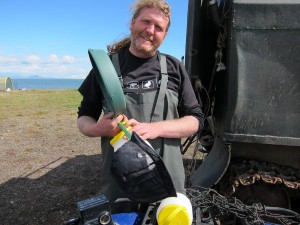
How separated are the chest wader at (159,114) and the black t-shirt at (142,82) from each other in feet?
0.15

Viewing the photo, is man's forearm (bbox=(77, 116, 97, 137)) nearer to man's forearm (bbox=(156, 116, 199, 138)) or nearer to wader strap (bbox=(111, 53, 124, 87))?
wader strap (bbox=(111, 53, 124, 87))

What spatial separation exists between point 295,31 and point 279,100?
1.56ft

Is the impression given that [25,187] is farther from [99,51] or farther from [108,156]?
[99,51]

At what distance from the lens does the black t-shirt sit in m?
2.41

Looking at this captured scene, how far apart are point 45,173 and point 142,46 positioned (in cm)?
434

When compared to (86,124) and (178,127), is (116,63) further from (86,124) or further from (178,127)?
(178,127)

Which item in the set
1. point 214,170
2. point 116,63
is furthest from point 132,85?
point 214,170

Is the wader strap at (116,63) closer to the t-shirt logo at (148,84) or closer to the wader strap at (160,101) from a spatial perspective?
the t-shirt logo at (148,84)

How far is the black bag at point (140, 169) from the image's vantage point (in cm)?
178

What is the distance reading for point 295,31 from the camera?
2615 mm

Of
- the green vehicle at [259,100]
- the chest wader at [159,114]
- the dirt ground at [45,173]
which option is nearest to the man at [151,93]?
the chest wader at [159,114]

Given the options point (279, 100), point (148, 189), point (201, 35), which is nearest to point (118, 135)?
point (148, 189)

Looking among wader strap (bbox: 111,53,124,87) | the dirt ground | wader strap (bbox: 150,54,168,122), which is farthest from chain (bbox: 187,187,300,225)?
the dirt ground

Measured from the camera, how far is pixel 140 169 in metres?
1.79
